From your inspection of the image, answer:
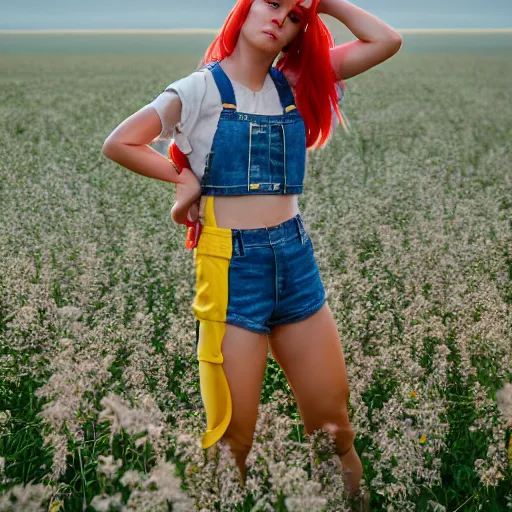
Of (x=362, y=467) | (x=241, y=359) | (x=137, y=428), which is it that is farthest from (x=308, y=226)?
(x=137, y=428)

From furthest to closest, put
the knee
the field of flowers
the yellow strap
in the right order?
the knee < the yellow strap < the field of flowers

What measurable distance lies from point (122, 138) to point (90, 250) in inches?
115

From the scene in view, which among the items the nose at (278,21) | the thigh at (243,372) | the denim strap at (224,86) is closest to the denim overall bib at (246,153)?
the denim strap at (224,86)

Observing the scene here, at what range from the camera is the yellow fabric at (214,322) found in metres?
2.81

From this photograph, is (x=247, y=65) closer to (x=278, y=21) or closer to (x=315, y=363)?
(x=278, y=21)

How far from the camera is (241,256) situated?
2848 millimetres

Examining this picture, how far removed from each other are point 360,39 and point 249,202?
34.2 inches

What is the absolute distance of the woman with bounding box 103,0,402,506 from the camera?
2.84 m

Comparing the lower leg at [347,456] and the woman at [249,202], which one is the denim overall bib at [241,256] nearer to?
the woman at [249,202]

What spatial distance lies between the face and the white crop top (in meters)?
0.18

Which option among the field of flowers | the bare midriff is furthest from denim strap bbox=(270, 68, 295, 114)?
the field of flowers

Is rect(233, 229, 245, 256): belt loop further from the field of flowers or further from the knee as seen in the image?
the knee

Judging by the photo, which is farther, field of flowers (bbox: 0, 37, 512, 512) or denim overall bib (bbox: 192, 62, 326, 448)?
denim overall bib (bbox: 192, 62, 326, 448)

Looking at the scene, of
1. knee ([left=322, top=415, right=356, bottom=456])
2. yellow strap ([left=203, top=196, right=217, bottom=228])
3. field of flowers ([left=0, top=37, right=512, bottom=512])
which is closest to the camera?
field of flowers ([left=0, top=37, right=512, bottom=512])
